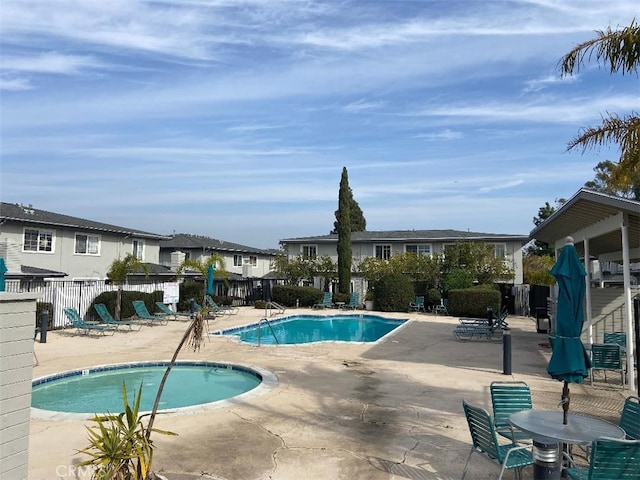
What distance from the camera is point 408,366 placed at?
41.0 ft

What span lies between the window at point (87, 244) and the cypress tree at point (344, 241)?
16003mm

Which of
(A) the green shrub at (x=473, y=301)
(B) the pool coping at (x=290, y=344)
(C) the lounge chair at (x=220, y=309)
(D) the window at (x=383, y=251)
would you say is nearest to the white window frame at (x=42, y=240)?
(C) the lounge chair at (x=220, y=309)

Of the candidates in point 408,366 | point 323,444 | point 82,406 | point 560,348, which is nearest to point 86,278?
point 82,406

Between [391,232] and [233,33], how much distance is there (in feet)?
100

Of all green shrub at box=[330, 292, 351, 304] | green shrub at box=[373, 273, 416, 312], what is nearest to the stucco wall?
green shrub at box=[373, 273, 416, 312]

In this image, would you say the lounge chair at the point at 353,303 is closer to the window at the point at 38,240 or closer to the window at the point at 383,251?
the window at the point at 383,251

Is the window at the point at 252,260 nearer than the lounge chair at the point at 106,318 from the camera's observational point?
No

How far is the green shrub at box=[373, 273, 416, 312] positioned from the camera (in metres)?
29.1

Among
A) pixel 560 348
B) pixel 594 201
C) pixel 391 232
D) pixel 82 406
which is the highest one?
pixel 391 232

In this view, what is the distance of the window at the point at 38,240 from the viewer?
Result: 26031 mm

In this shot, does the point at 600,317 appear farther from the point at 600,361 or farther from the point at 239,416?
the point at 239,416

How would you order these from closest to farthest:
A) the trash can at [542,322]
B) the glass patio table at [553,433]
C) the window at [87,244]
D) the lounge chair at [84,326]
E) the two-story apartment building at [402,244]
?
1. the glass patio table at [553,433]
2. the lounge chair at [84,326]
3. the trash can at [542,322]
4. the window at [87,244]
5. the two-story apartment building at [402,244]

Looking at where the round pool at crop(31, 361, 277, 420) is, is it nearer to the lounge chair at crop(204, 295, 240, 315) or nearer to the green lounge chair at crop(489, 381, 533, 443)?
the green lounge chair at crop(489, 381, 533, 443)
